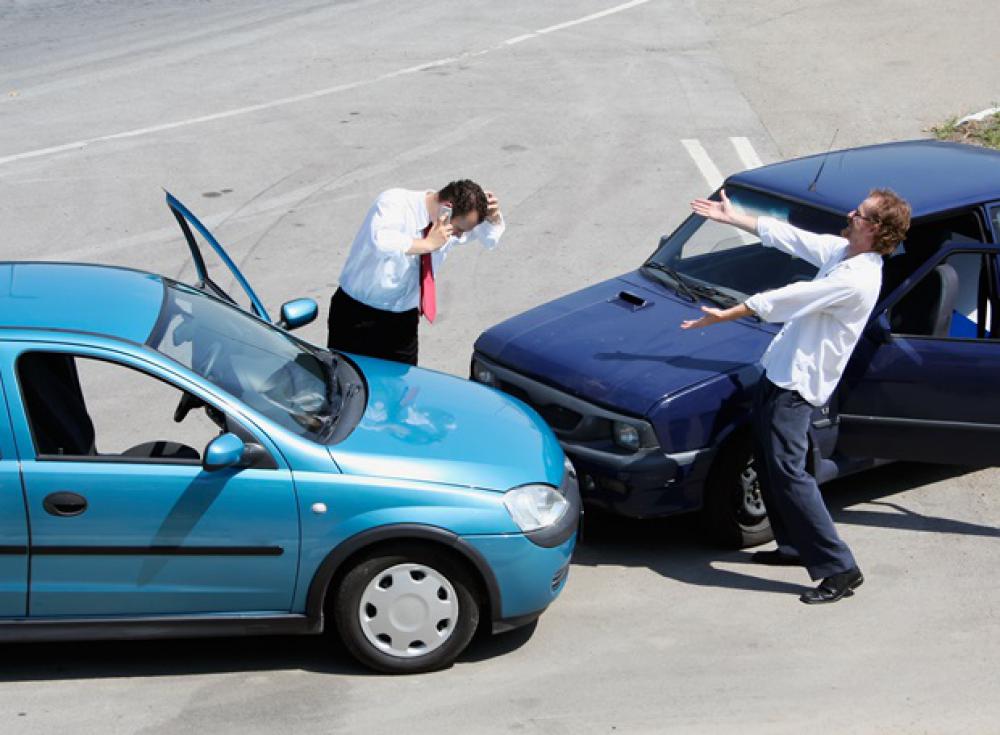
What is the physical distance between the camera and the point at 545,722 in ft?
19.8

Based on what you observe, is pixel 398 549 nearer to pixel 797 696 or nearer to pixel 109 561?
pixel 109 561

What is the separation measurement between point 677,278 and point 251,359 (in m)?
2.84

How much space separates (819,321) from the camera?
23.2 ft

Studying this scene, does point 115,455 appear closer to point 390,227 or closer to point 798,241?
point 390,227

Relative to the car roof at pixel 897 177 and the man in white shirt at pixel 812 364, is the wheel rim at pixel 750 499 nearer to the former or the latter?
the man in white shirt at pixel 812 364

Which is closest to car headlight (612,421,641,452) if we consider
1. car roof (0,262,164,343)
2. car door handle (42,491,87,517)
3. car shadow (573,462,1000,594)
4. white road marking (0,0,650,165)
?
car shadow (573,462,1000,594)

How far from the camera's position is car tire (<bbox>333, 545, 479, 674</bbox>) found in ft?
20.3

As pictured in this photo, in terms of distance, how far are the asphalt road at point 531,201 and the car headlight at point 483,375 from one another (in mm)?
945

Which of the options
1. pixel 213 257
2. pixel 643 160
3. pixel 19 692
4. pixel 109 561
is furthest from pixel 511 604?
pixel 643 160

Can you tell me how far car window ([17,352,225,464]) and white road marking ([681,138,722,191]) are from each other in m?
7.43

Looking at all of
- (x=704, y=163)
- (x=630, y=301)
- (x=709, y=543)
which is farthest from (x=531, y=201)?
(x=709, y=543)

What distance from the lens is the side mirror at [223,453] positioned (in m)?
5.89

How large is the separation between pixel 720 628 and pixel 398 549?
1.68m

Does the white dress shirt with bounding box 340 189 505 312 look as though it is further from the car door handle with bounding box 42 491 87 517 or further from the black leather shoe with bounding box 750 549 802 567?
the car door handle with bounding box 42 491 87 517
